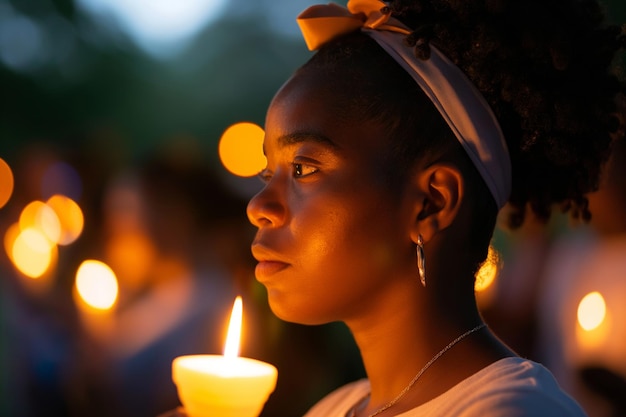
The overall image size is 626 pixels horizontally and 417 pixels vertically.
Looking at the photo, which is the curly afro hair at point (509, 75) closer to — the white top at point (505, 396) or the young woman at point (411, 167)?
the young woman at point (411, 167)

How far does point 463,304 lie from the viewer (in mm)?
2404

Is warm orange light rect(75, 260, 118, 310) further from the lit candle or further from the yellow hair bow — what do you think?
the lit candle

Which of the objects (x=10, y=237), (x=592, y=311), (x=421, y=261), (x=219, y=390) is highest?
(x=10, y=237)

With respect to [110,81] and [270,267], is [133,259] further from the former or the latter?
[110,81]

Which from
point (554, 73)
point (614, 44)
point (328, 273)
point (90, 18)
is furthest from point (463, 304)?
point (90, 18)

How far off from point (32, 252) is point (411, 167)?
17.2 ft

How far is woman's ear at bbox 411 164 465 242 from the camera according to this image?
2.36 m

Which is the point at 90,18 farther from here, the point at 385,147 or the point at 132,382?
the point at 385,147

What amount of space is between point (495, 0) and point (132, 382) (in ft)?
10.3

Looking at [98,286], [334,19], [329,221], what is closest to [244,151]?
[98,286]

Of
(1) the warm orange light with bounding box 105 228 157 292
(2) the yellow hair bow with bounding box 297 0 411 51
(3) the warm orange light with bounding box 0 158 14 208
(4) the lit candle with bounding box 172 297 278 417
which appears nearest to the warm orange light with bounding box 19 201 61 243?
(3) the warm orange light with bounding box 0 158 14 208

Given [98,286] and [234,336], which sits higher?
[98,286]

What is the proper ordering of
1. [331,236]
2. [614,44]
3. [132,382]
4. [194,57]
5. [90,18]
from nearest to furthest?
[331,236], [614,44], [132,382], [90,18], [194,57]

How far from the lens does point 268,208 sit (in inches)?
92.7
